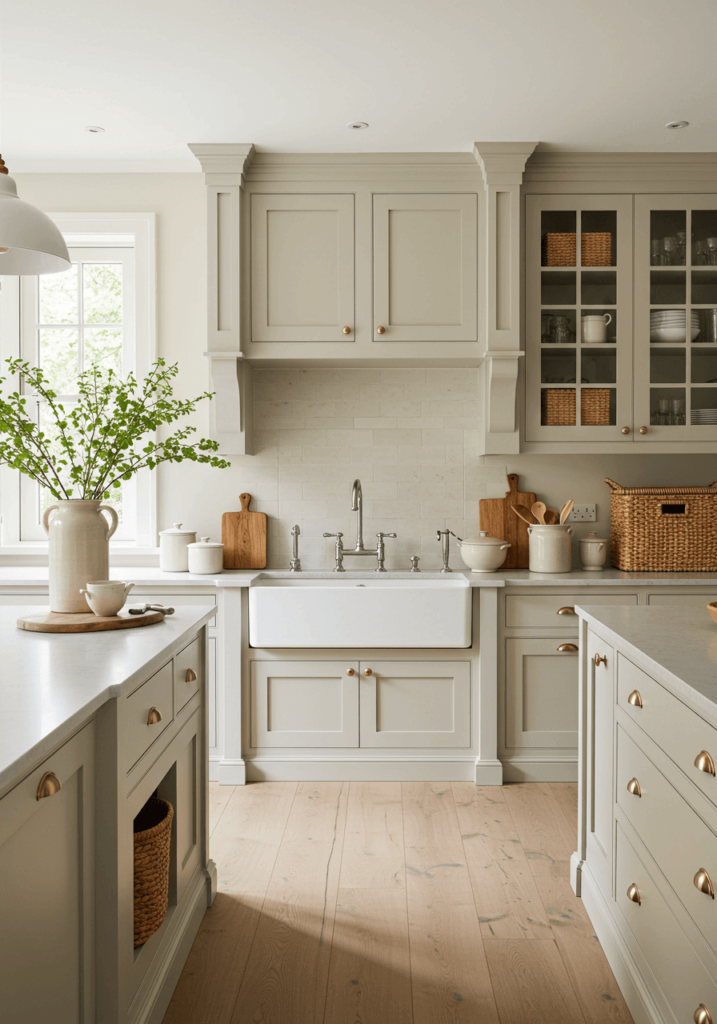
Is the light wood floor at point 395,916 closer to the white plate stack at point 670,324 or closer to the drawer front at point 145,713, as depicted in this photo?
the drawer front at point 145,713

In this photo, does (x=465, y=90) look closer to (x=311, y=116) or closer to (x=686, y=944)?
(x=311, y=116)

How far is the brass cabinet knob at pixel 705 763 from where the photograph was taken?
1365 millimetres

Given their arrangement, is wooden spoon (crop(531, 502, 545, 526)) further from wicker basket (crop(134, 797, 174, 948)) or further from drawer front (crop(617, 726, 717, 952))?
wicker basket (crop(134, 797, 174, 948))

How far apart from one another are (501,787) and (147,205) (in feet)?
10.0

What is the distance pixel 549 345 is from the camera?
345cm

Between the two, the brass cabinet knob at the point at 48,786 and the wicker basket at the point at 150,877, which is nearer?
the brass cabinet knob at the point at 48,786

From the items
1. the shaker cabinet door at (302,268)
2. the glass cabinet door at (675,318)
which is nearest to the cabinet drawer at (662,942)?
the glass cabinet door at (675,318)

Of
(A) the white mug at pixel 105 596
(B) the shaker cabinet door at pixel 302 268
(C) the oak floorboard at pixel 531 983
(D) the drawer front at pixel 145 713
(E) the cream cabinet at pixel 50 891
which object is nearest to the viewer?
(E) the cream cabinet at pixel 50 891

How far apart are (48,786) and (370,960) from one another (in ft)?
4.09

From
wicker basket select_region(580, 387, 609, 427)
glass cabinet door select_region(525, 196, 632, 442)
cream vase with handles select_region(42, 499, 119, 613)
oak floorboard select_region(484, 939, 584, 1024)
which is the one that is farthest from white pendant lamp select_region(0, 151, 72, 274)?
wicker basket select_region(580, 387, 609, 427)

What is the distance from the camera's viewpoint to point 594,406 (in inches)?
136

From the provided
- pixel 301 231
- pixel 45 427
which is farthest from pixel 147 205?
pixel 45 427

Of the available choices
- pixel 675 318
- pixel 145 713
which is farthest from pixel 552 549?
pixel 145 713

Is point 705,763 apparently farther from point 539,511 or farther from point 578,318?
point 578,318
